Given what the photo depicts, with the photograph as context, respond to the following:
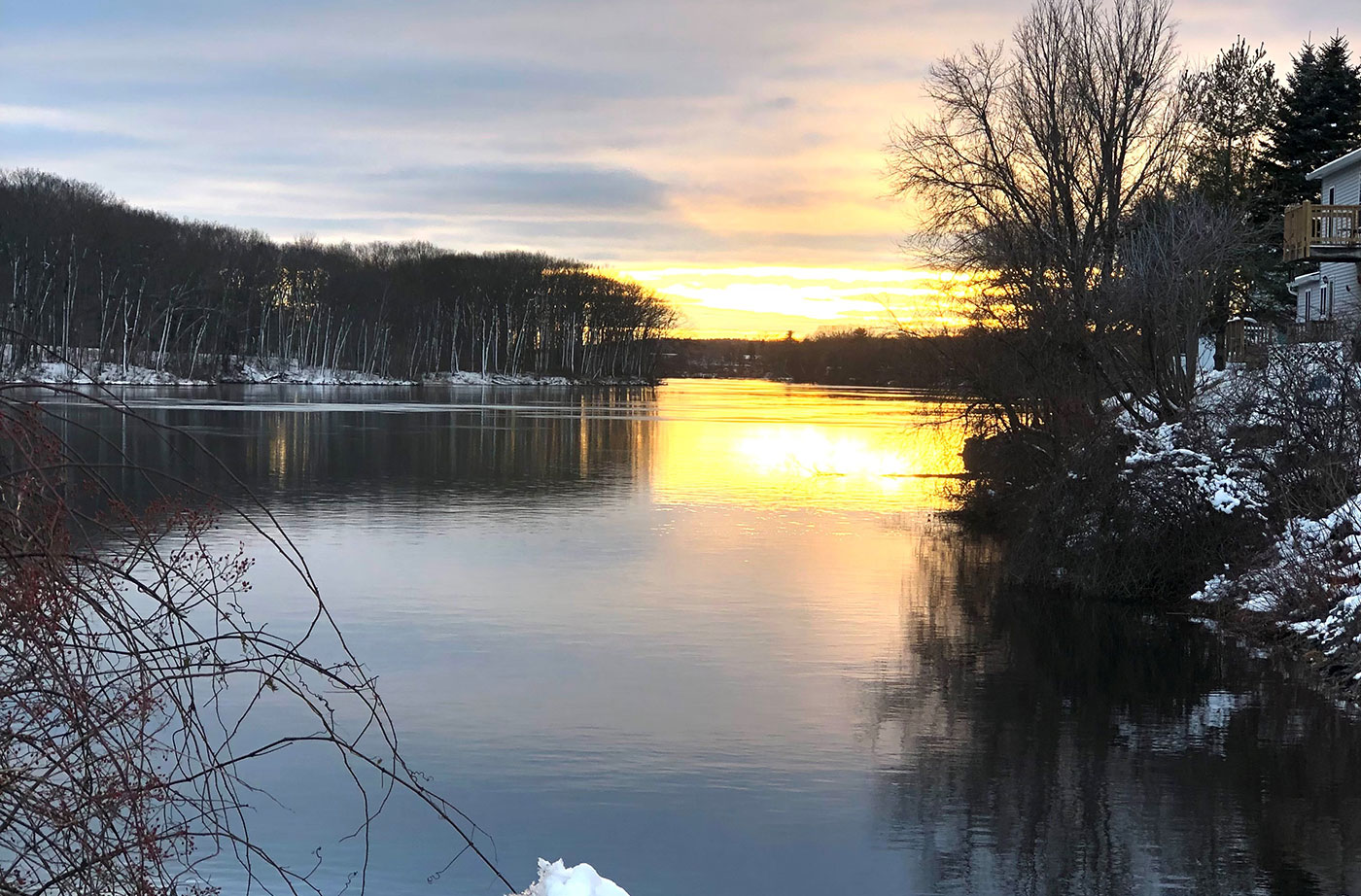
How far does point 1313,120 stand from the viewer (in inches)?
1964

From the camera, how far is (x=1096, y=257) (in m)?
31.3

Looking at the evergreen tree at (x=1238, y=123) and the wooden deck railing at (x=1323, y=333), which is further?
the evergreen tree at (x=1238, y=123)

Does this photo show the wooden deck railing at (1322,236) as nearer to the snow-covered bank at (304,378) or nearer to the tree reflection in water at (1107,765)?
the tree reflection in water at (1107,765)

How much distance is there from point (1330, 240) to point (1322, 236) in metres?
0.93

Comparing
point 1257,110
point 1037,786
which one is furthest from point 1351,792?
point 1257,110

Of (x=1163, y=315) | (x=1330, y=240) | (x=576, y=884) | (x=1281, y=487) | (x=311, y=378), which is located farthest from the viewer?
(x=311, y=378)

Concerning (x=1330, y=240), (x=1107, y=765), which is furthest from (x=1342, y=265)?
(x=1107, y=765)

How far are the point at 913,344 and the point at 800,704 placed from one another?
56.1 ft

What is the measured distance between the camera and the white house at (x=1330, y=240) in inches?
1506

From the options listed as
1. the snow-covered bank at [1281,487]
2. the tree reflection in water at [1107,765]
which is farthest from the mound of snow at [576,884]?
the snow-covered bank at [1281,487]

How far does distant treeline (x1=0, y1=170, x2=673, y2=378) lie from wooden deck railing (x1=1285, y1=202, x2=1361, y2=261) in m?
43.6

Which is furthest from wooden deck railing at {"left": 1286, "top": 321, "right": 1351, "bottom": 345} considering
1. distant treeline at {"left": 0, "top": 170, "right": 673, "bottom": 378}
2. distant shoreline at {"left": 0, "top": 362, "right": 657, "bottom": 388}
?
distant shoreline at {"left": 0, "top": 362, "right": 657, "bottom": 388}

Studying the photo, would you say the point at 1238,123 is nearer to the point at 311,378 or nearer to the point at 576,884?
the point at 576,884

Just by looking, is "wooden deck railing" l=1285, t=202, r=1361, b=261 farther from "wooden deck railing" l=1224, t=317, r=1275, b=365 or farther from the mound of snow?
the mound of snow
